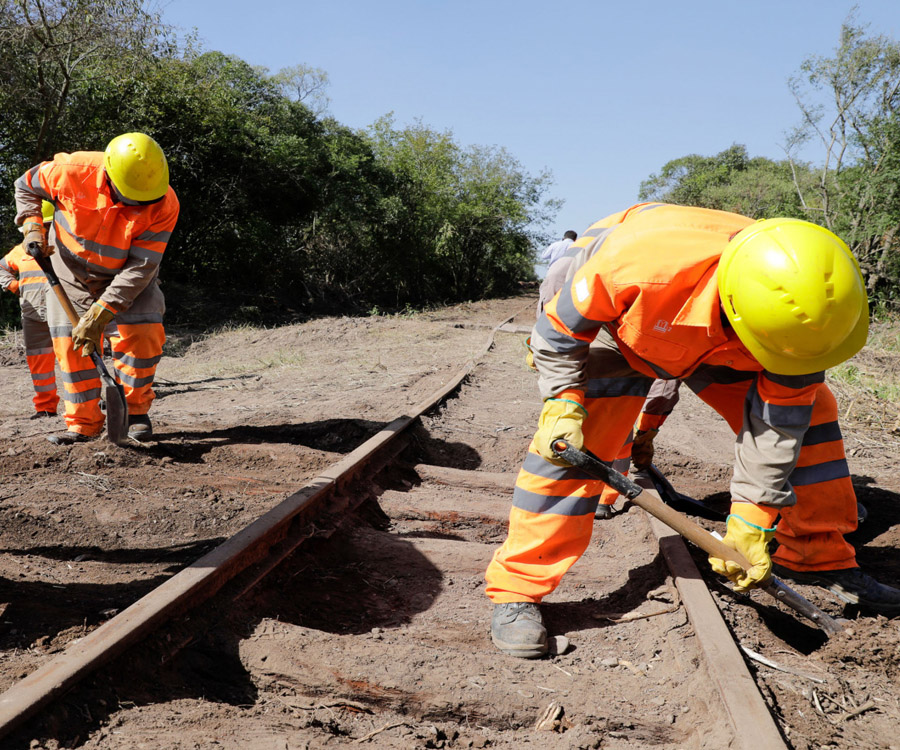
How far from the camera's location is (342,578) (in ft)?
10.3

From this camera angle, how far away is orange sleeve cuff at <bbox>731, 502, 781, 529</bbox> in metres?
2.65

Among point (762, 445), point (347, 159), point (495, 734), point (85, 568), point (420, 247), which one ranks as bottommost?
point (495, 734)

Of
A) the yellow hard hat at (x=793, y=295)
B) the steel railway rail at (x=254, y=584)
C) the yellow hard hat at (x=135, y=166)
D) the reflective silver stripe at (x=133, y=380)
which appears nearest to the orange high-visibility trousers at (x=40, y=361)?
the reflective silver stripe at (x=133, y=380)

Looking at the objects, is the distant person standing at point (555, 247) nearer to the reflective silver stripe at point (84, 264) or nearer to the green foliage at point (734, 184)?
the reflective silver stripe at point (84, 264)

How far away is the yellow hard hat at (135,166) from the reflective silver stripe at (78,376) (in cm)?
118

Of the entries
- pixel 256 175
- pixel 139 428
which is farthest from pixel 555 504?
pixel 256 175

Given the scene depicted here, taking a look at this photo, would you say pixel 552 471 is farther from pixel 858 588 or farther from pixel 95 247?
pixel 95 247

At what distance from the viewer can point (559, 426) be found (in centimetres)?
262

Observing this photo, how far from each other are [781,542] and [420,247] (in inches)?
945

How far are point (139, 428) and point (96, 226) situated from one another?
1.38 metres

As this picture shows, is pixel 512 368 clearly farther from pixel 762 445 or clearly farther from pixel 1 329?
pixel 1 329

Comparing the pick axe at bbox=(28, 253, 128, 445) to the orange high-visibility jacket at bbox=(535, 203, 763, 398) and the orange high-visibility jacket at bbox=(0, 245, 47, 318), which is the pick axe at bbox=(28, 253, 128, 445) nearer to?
the orange high-visibility jacket at bbox=(0, 245, 47, 318)

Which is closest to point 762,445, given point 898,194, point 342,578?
point 342,578

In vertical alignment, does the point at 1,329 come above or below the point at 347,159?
below
